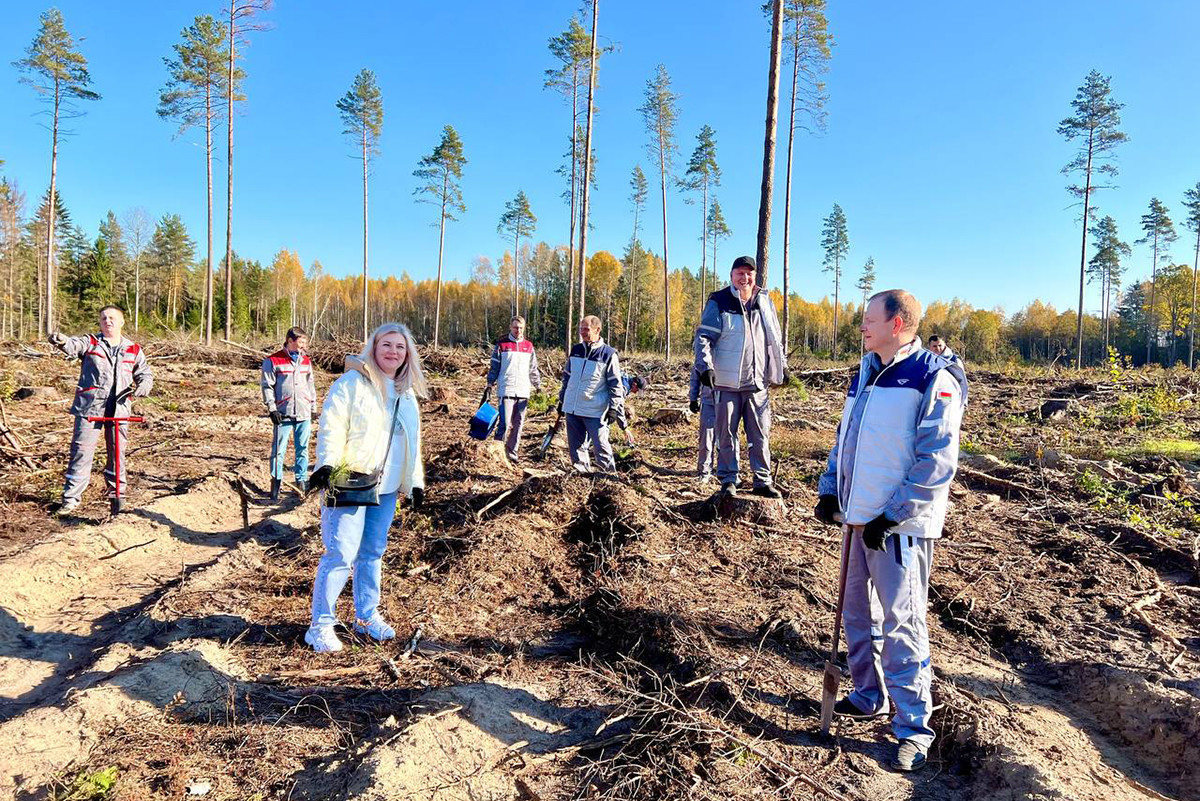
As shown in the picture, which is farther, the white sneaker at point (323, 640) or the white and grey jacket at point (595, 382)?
the white and grey jacket at point (595, 382)

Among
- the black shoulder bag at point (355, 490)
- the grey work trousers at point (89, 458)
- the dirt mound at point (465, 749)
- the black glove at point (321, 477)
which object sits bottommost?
the dirt mound at point (465, 749)

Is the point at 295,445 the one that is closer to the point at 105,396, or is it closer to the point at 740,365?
the point at 105,396

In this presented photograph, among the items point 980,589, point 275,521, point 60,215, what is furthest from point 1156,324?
point 60,215

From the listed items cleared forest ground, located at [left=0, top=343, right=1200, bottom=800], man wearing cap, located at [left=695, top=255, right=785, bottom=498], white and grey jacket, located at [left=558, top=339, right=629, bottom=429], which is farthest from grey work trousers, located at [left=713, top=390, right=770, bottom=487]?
white and grey jacket, located at [left=558, top=339, right=629, bottom=429]

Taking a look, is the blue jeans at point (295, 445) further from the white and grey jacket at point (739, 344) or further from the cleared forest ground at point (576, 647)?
the white and grey jacket at point (739, 344)

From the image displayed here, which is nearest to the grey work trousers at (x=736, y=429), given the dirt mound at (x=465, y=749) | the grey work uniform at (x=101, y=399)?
the dirt mound at (x=465, y=749)

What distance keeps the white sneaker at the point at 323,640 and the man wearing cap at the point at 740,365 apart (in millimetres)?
3457

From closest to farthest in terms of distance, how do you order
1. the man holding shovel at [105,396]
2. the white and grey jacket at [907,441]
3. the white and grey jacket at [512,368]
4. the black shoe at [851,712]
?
the white and grey jacket at [907,441]
the black shoe at [851,712]
the man holding shovel at [105,396]
the white and grey jacket at [512,368]

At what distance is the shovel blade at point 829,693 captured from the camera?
10.0ft

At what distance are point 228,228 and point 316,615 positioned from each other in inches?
1067

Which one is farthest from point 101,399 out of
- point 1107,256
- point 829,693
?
A: point 1107,256

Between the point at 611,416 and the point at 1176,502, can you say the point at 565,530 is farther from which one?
the point at 1176,502

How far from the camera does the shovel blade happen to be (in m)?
3.06

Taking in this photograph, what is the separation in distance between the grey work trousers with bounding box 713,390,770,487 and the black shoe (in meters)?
2.70
